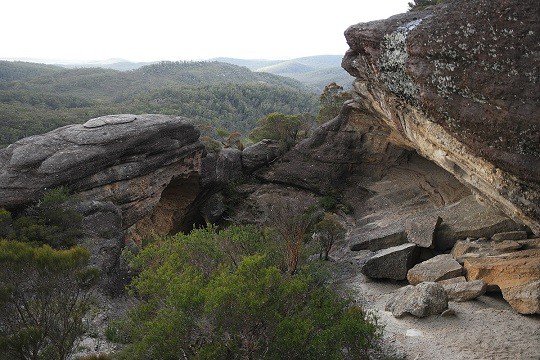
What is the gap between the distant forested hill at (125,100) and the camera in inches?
2474

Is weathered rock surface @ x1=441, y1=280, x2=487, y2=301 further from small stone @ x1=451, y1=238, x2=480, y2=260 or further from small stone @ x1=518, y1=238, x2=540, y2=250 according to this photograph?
small stone @ x1=518, y1=238, x2=540, y2=250

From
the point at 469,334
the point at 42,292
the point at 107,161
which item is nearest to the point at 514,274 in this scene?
the point at 469,334

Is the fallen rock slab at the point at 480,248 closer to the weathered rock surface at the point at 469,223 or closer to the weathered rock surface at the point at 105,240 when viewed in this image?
the weathered rock surface at the point at 469,223

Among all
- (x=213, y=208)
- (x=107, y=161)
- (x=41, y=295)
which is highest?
(x=107, y=161)

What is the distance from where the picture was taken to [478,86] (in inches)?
360

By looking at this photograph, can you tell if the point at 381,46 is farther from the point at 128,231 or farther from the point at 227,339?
the point at 128,231

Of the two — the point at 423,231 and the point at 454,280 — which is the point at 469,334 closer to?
the point at 454,280

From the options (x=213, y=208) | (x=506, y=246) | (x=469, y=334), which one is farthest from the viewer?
(x=213, y=208)

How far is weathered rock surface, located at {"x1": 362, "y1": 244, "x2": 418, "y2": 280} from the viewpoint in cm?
1603

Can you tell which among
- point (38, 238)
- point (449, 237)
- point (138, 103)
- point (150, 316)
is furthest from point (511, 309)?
point (138, 103)

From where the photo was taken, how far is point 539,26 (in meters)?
8.06

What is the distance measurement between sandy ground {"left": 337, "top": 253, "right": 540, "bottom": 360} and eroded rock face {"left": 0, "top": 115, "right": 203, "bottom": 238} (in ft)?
51.0

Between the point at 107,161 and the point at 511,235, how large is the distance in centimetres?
1956

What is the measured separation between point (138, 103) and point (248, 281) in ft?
279
